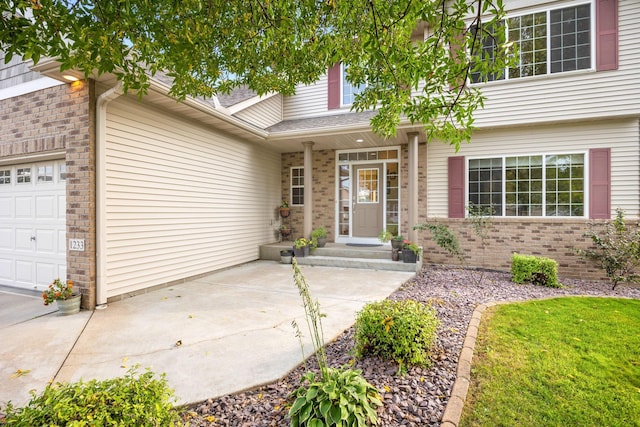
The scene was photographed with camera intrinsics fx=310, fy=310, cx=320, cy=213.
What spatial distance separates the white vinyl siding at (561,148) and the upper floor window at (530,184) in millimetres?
220

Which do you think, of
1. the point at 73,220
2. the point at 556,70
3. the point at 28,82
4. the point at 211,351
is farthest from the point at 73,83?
the point at 556,70

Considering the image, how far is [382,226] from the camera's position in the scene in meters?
8.89

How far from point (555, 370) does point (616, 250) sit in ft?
16.3

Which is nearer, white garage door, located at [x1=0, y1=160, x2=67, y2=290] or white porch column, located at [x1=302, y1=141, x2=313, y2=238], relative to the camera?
white garage door, located at [x1=0, y1=160, x2=67, y2=290]

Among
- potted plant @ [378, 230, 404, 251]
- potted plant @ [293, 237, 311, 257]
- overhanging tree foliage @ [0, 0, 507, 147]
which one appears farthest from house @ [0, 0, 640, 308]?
overhanging tree foliage @ [0, 0, 507, 147]

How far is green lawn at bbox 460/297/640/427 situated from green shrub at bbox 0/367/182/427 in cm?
191

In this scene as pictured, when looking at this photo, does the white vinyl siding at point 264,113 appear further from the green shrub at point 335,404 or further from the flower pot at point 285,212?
the green shrub at point 335,404

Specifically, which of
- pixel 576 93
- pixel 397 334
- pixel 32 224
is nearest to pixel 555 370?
pixel 397 334

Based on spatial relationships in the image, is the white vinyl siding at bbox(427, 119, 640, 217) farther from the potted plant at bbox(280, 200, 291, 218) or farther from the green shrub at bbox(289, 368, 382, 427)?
the green shrub at bbox(289, 368, 382, 427)

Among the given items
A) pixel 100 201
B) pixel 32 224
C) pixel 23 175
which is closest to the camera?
pixel 100 201

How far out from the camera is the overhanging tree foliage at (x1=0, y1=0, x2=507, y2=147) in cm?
206

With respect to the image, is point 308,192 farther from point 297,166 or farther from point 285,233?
point 285,233

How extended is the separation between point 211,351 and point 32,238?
4631 mm

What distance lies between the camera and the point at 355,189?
9.23 metres
